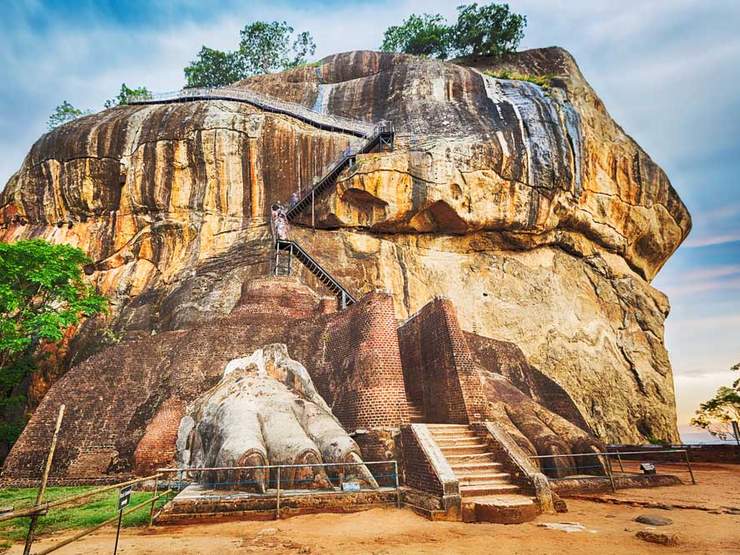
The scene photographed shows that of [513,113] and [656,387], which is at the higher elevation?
[513,113]

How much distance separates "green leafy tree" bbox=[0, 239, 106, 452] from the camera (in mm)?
15469

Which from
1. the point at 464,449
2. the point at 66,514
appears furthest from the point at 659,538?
the point at 66,514

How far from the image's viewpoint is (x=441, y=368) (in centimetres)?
1085

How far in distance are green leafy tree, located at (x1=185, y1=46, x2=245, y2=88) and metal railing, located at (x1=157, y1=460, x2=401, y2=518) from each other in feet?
138

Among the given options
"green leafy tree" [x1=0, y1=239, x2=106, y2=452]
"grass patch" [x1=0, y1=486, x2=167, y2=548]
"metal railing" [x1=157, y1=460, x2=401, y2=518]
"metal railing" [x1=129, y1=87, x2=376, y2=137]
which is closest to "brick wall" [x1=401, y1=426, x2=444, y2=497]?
"metal railing" [x1=157, y1=460, x2=401, y2=518]

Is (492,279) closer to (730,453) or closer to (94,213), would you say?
(730,453)

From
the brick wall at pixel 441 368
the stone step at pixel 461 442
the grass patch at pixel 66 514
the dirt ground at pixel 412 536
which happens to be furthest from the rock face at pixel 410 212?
the dirt ground at pixel 412 536

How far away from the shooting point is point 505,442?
28.0ft

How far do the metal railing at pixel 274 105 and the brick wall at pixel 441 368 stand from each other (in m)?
17.9

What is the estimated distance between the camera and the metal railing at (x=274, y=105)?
27.9 metres

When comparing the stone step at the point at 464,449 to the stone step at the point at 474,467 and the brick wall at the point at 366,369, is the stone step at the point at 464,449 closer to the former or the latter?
the stone step at the point at 474,467

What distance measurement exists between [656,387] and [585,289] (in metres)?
6.70

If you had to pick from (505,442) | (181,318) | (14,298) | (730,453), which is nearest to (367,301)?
(505,442)

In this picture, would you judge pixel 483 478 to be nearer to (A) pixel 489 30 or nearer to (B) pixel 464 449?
(B) pixel 464 449
